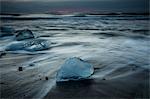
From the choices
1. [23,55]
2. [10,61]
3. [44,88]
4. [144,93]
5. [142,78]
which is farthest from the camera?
[23,55]

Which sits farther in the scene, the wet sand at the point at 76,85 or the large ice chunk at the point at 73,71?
the large ice chunk at the point at 73,71

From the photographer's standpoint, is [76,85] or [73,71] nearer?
[76,85]

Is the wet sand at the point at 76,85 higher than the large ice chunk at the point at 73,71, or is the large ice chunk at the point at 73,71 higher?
the large ice chunk at the point at 73,71

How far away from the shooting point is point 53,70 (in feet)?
11.0

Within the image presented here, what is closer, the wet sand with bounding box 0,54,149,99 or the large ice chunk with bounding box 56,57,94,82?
the wet sand with bounding box 0,54,149,99

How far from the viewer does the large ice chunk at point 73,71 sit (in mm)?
2818

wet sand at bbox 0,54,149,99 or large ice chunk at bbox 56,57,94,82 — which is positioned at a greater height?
large ice chunk at bbox 56,57,94,82

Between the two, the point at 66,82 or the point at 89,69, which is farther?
the point at 89,69

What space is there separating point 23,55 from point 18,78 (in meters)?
1.70

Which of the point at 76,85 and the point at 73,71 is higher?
the point at 73,71

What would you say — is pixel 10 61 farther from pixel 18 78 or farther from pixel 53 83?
pixel 53 83

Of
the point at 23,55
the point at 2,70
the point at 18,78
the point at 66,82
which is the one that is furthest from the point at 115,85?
the point at 23,55

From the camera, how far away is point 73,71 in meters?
2.87

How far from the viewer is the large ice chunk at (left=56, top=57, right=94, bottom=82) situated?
2818 mm
